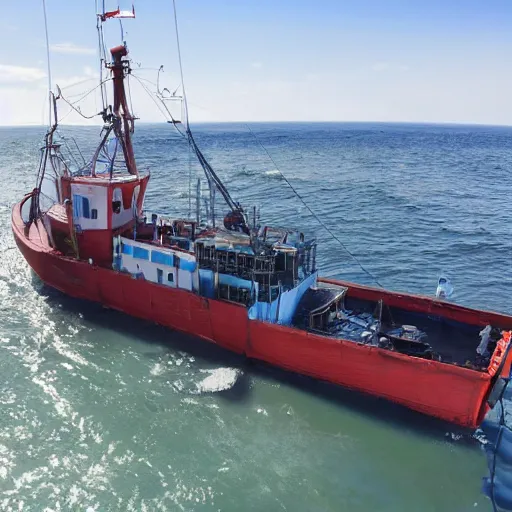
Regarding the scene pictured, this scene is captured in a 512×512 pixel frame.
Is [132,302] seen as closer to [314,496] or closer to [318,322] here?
[318,322]

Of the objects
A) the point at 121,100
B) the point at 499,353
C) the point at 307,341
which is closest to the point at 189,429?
the point at 307,341

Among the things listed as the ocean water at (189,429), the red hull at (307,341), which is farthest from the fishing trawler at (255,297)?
the ocean water at (189,429)

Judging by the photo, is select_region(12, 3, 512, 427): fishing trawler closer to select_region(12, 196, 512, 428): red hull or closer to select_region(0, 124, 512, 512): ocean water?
select_region(12, 196, 512, 428): red hull

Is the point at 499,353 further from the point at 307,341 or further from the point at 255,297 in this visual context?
the point at 255,297

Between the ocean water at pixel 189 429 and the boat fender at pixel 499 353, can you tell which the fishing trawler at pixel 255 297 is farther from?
the ocean water at pixel 189 429

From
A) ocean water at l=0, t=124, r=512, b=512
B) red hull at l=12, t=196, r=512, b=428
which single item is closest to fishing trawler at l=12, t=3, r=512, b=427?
red hull at l=12, t=196, r=512, b=428

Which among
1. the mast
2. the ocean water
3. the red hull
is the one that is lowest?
the ocean water
